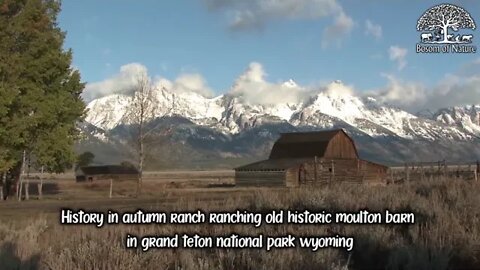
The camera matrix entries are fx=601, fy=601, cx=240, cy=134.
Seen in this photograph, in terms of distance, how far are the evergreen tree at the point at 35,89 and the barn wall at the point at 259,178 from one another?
35833 mm

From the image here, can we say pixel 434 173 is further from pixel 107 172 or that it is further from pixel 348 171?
pixel 107 172

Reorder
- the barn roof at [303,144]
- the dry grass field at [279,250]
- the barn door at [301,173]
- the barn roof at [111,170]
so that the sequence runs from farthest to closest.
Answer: the barn roof at [111,170] < the barn roof at [303,144] < the barn door at [301,173] < the dry grass field at [279,250]

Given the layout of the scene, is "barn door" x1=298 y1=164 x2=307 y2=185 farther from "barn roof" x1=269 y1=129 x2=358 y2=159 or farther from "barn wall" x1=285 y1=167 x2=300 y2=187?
"barn roof" x1=269 y1=129 x2=358 y2=159

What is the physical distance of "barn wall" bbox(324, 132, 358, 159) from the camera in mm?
78062

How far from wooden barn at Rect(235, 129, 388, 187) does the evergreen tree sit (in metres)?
36.1

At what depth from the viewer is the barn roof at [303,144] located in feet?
258

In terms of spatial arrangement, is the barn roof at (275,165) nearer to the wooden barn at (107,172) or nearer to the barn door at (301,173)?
the barn door at (301,173)

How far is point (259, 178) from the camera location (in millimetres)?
73562

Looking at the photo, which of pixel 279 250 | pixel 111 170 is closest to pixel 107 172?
pixel 111 170

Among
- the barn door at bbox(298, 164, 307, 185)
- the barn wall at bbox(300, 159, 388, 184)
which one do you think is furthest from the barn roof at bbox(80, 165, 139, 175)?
the barn wall at bbox(300, 159, 388, 184)

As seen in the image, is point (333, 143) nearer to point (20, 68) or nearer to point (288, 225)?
point (20, 68)

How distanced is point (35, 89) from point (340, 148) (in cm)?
5294

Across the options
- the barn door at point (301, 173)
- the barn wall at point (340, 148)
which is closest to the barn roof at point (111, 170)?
the barn wall at point (340, 148)

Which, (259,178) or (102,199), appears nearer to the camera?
(102,199)
